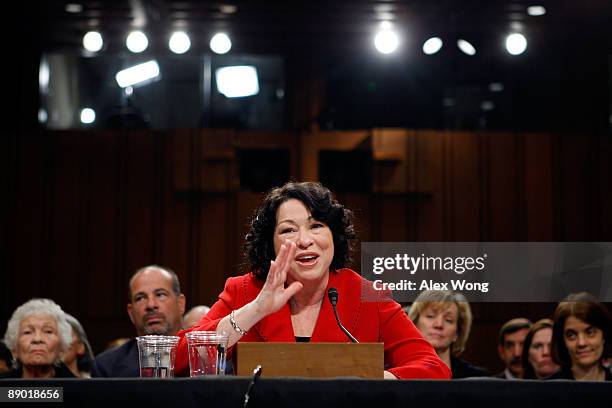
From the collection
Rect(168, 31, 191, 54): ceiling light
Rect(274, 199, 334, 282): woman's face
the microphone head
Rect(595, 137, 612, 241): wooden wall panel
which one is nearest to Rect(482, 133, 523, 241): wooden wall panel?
Rect(595, 137, 612, 241): wooden wall panel

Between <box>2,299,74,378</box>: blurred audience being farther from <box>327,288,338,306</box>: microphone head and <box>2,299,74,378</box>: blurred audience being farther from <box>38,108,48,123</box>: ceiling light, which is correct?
<box>38,108,48,123</box>: ceiling light

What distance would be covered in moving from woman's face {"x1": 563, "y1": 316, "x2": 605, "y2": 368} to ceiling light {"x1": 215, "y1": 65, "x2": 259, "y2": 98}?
13.4ft

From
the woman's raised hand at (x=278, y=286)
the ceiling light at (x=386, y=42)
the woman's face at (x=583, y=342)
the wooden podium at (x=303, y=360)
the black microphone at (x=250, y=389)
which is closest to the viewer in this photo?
the black microphone at (x=250, y=389)

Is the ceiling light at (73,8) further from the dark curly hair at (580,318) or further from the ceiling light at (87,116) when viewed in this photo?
the dark curly hair at (580,318)

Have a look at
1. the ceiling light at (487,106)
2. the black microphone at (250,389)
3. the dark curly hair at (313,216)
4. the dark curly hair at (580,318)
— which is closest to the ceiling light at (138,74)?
the ceiling light at (487,106)

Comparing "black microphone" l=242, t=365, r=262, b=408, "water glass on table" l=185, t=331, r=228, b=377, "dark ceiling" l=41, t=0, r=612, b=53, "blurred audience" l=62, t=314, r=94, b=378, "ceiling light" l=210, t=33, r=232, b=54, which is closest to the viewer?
"black microphone" l=242, t=365, r=262, b=408

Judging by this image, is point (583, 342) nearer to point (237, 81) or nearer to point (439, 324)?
point (439, 324)

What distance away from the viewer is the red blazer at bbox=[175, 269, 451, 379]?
2.25 meters

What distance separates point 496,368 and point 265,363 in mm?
4835

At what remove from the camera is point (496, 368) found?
20.7ft

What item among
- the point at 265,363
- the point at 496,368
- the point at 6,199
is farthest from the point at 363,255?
the point at 6,199

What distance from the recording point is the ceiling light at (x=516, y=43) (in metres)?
6.63

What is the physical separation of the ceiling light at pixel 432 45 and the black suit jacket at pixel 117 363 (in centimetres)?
397

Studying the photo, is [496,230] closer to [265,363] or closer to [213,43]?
[213,43]
